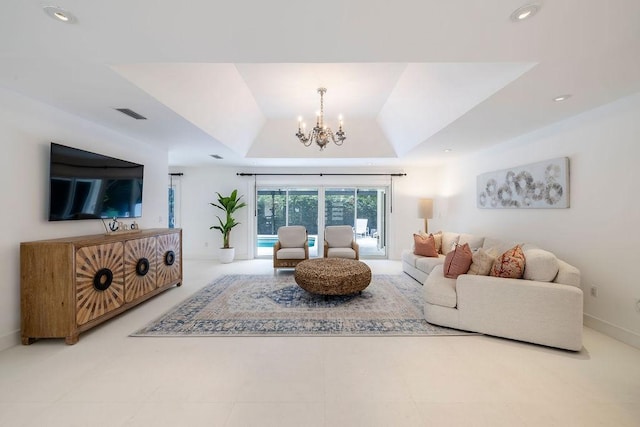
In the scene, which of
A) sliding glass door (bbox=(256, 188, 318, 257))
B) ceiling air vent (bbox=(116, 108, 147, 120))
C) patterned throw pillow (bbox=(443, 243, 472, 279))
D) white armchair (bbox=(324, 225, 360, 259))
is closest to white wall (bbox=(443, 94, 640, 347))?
patterned throw pillow (bbox=(443, 243, 472, 279))

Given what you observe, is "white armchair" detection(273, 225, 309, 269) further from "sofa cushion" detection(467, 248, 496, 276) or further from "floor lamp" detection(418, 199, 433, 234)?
"sofa cushion" detection(467, 248, 496, 276)

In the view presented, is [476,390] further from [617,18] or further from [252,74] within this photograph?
[252,74]

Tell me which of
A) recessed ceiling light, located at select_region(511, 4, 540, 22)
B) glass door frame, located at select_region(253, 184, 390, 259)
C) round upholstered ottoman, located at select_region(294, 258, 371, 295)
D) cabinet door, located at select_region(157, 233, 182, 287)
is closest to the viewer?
recessed ceiling light, located at select_region(511, 4, 540, 22)

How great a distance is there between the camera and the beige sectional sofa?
8.12ft

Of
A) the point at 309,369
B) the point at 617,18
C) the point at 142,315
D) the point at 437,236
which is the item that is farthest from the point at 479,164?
A: the point at 142,315

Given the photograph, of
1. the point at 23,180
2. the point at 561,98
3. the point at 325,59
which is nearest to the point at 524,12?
→ the point at 325,59

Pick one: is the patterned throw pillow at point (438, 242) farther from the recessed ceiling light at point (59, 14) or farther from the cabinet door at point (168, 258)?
the recessed ceiling light at point (59, 14)

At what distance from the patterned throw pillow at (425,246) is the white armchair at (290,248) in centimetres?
218

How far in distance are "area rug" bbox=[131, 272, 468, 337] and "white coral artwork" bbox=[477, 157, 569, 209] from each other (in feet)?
6.71

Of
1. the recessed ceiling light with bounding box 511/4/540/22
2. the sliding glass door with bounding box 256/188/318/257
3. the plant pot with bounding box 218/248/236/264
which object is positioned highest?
the recessed ceiling light with bounding box 511/4/540/22

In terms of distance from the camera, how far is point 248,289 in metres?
4.30

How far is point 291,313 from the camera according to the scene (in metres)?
Answer: 3.33

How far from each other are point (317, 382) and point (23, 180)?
Result: 138 inches

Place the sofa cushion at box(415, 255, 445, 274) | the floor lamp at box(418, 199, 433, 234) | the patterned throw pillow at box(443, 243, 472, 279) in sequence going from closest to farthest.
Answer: the patterned throw pillow at box(443, 243, 472, 279)
the sofa cushion at box(415, 255, 445, 274)
the floor lamp at box(418, 199, 433, 234)
